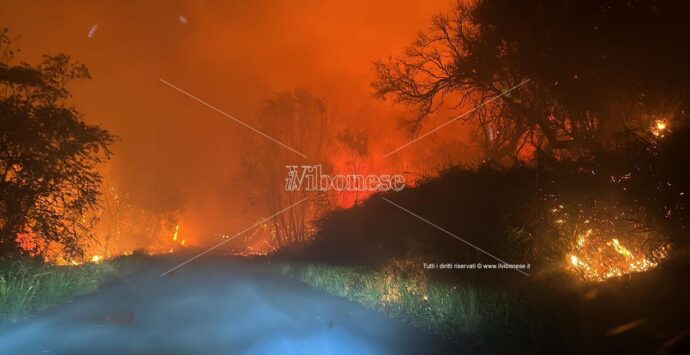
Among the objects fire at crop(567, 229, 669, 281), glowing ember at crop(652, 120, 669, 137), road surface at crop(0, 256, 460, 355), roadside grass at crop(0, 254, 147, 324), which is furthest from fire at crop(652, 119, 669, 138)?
roadside grass at crop(0, 254, 147, 324)

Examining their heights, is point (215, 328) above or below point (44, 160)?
below

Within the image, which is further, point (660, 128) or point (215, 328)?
point (660, 128)

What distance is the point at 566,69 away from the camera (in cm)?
1117

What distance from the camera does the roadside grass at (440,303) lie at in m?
6.09

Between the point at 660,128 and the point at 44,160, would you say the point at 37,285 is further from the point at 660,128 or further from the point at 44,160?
the point at 660,128

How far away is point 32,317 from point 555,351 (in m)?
9.18

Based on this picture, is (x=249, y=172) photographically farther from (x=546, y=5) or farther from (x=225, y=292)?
(x=546, y=5)

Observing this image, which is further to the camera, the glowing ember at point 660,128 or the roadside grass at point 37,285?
the roadside grass at point 37,285

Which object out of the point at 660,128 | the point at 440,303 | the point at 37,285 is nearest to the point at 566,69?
the point at 660,128

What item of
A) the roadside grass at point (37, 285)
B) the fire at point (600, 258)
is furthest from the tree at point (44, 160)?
the fire at point (600, 258)

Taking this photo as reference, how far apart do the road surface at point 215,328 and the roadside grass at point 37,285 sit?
1.34ft

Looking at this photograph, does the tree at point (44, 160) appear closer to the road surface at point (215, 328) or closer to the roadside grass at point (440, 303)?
the road surface at point (215, 328)

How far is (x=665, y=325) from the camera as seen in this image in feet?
17.9

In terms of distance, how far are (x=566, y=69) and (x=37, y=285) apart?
43.3 feet
